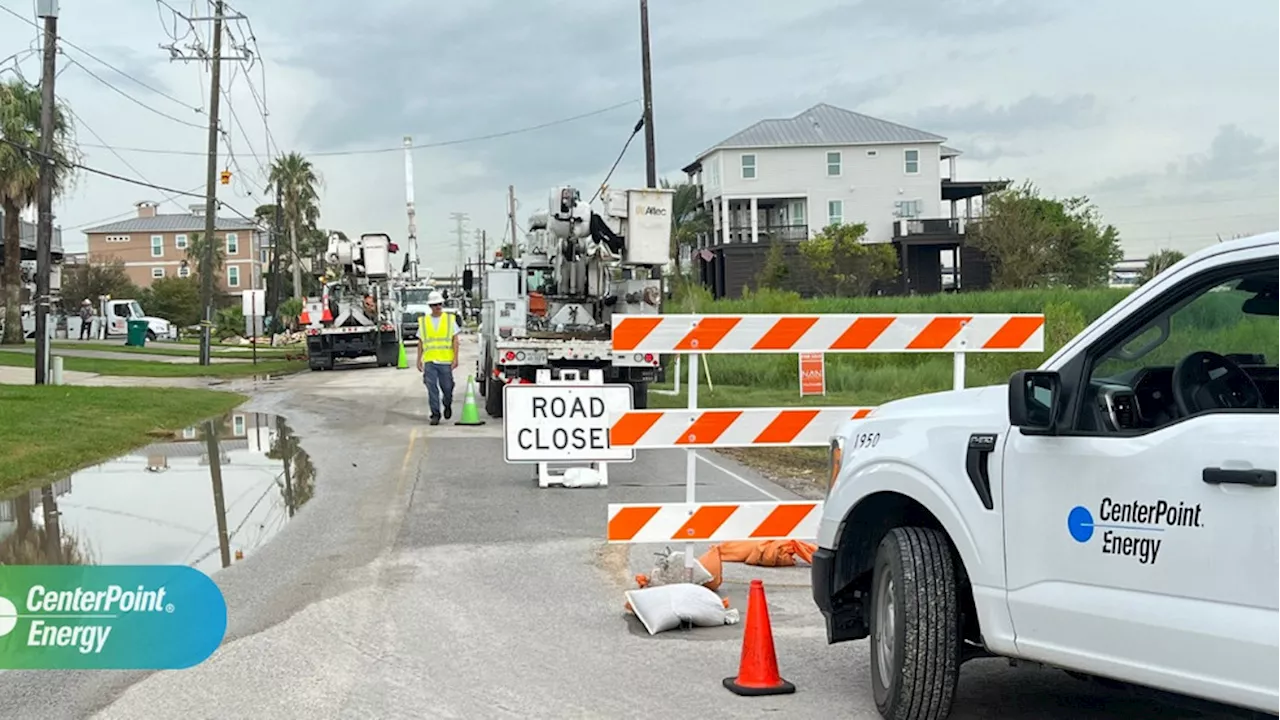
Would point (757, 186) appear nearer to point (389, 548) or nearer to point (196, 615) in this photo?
point (389, 548)

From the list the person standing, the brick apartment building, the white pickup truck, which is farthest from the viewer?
the brick apartment building

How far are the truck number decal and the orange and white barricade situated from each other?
1899 mm

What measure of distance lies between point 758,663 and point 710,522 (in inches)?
75.2

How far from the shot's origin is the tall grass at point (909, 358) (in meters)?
25.2

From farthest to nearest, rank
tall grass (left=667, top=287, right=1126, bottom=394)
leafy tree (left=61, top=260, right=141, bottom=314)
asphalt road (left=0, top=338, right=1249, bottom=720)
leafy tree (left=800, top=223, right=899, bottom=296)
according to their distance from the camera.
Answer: leafy tree (left=61, top=260, right=141, bottom=314), leafy tree (left=800, top=223, right=899, bottom=296), tall grass (left=667, top=287, right=1126, bottom=394), asphalt road (left=0, top=338, right=1249, bottom=720)

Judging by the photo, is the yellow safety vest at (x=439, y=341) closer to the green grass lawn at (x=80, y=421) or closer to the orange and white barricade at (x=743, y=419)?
the green grass lawn at (x=80, y=421)

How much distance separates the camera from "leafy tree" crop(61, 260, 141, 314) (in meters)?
83.1

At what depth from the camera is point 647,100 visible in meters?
31.5

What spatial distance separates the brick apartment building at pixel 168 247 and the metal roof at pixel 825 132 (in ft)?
182

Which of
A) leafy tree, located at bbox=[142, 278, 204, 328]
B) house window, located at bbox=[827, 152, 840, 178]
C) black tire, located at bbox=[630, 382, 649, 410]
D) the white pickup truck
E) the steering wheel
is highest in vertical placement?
house window, located at bbox=[827, 152, 840, 178]

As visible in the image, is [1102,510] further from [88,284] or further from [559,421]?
[88,284]

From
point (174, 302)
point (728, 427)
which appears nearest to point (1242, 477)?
point (728, 427)

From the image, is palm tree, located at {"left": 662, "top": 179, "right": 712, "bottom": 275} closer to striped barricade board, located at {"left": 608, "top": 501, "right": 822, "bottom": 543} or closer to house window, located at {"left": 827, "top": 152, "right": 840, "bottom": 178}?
house window, located at {"left": 827, "top": 152, "right": 840, "bottom": 178}

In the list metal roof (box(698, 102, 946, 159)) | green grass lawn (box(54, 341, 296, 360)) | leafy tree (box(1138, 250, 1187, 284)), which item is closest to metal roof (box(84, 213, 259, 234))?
metal roof (box(698, 102, 946, 159))
